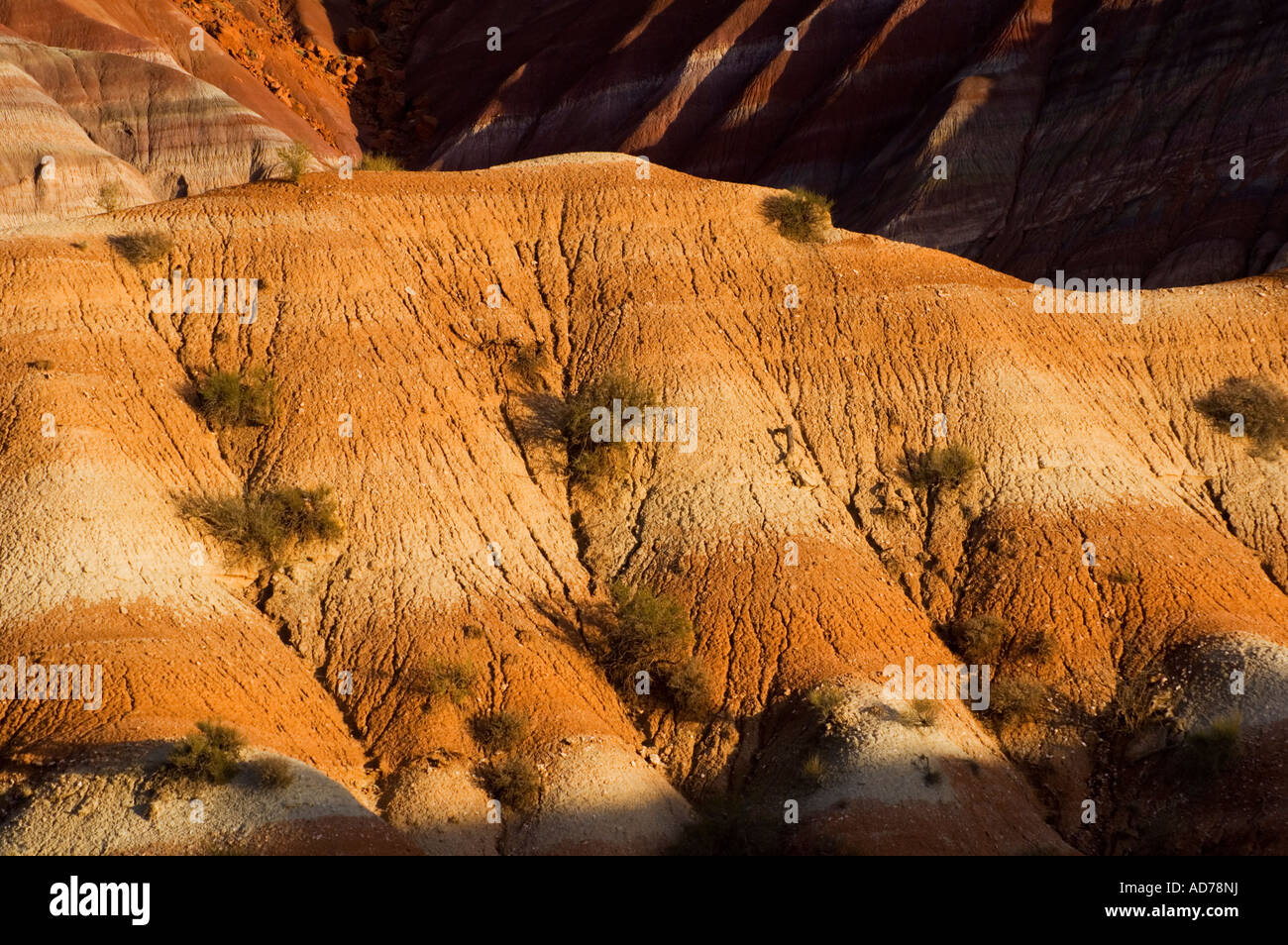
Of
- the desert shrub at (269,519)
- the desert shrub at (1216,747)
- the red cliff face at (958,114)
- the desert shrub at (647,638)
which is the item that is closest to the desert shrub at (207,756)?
the desert shrub at (269,519)

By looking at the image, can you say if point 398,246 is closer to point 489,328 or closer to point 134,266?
point 489,328

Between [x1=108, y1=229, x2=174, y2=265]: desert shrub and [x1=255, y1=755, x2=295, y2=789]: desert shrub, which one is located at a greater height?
[x1=108, y1=229, x2=174, y2=265]: desert shrub

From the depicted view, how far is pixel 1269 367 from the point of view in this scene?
27891mm

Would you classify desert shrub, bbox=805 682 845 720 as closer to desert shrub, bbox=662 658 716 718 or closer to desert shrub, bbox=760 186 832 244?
desert shrub, bbox=662 658 716 718

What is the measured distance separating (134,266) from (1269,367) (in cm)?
2285

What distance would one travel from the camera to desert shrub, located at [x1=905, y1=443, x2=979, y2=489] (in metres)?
25.6

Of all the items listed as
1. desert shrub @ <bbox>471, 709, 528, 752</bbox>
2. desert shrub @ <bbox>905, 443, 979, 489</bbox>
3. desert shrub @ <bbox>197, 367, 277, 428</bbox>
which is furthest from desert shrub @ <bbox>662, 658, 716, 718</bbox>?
desert shrub @ <bbox>197, 367, 277, 428</bbox>

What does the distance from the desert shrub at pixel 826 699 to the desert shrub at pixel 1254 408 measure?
1064 cm

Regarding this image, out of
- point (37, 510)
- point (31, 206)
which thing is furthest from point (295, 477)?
point (31, 206)

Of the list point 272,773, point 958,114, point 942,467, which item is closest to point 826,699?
point 942,467

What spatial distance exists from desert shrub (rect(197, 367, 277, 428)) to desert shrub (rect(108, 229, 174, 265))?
3858 millimetres

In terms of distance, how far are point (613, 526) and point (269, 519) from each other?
6100 mm

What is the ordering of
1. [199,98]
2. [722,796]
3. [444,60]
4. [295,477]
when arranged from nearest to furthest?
[722,796]
[295,477]
[199,98]
[444,60]

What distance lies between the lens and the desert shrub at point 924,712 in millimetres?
21156
